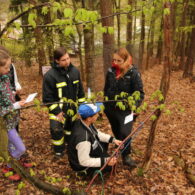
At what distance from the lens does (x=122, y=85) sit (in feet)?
12.3

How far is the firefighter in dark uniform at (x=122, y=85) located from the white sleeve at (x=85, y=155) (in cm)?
79

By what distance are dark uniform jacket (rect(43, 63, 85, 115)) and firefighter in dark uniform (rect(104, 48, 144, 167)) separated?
666 millimetres

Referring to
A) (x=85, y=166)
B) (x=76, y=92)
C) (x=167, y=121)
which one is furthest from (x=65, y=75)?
(x=167, y=121)

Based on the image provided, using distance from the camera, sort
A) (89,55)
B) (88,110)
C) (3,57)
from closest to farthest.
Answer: (3,57)
(88,110)
(89,55)

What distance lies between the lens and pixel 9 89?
3152 millimetres

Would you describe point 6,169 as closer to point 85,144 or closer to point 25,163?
point 25,163

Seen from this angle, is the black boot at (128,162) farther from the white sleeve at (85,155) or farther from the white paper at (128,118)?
the white sleeve at (85,155)

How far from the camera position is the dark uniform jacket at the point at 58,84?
3.81 metres

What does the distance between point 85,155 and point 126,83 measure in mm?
1566

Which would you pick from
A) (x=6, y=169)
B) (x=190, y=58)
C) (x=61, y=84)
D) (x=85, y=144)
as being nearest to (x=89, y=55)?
(x=61, y=84)

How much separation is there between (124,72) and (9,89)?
81.4 inches

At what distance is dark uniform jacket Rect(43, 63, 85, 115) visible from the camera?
3.81m

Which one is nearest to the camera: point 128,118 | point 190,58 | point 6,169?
point 6,169

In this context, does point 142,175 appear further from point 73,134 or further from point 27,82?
point 27,82
